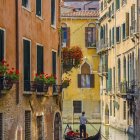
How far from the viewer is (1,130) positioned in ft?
43.8

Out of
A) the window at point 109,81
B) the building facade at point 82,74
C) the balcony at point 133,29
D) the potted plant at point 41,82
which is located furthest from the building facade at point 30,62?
the building facade at point 82,74

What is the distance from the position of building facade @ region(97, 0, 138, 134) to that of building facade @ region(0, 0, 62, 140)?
11.6 m

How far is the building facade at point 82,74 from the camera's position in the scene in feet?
151

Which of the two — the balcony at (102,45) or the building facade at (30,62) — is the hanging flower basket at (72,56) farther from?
the balcony at (102,45)

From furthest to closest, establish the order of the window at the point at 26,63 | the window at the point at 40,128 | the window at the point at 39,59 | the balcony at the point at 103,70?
1. the balcony at the point at 103,70
2. the window at the point at 40,128
3. the window at the point at 39,59
4. the window at the point at 26,63

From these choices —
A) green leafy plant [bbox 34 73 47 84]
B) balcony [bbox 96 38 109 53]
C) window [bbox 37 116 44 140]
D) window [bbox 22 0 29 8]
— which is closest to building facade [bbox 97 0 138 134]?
balcony [bbox 96 38 109 53]

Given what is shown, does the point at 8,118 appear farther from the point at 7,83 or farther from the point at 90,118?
the point at 90,118

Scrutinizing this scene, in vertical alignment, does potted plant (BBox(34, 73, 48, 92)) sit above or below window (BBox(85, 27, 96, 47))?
below

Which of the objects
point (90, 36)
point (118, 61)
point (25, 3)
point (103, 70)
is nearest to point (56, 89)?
point (25, 3)

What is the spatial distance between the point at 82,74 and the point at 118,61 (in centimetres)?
943

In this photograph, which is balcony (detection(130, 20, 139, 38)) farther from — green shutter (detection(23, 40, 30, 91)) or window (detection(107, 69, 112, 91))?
A: green shutter (detection(23, 40, 30, 91))

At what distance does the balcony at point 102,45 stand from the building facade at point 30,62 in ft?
72.1

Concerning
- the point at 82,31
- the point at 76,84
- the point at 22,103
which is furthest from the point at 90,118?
the point at 22,103

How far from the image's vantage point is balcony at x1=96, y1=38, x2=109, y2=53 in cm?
4184
